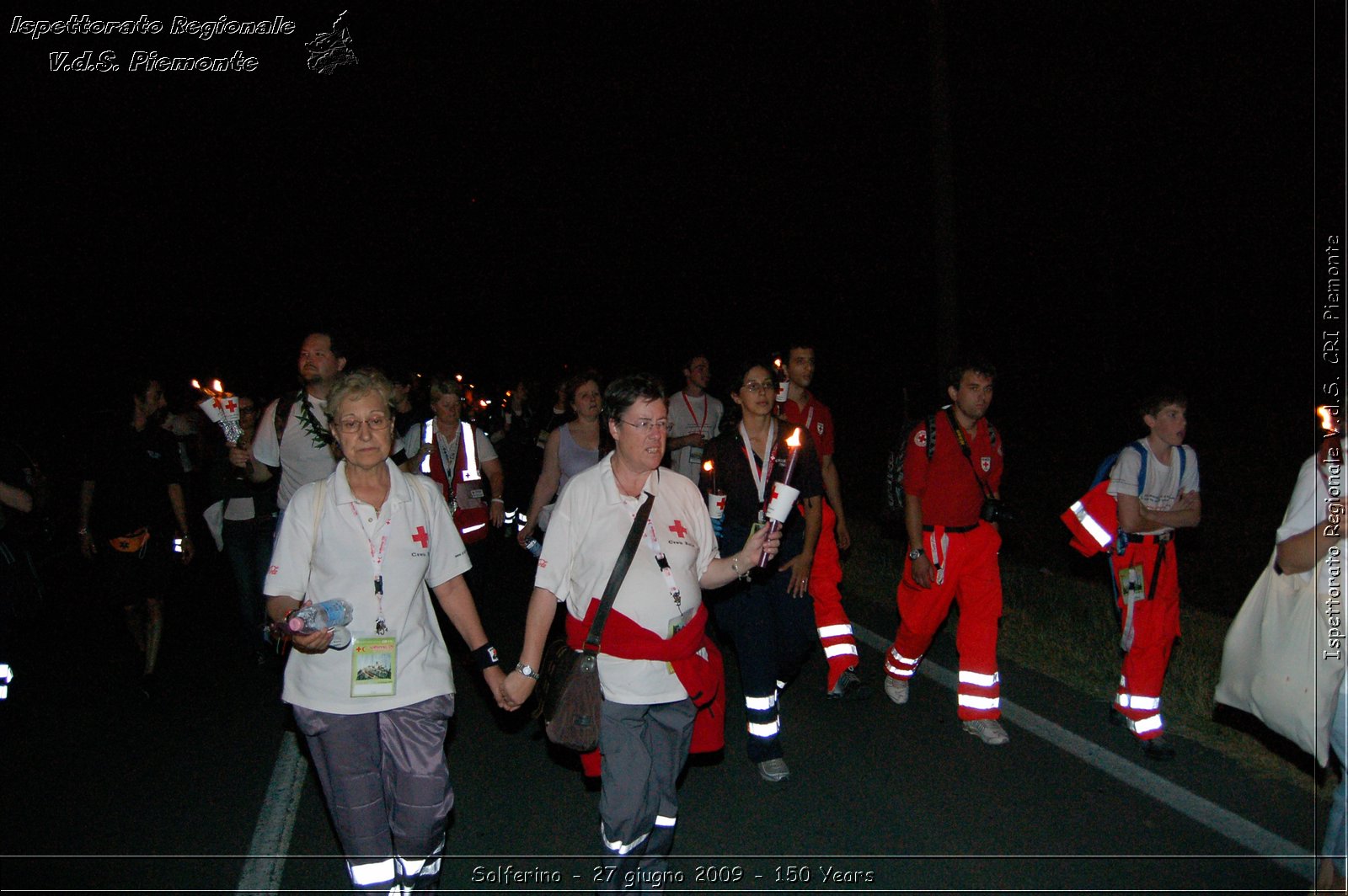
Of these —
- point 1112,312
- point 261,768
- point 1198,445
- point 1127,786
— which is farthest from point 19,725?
point 1112,312

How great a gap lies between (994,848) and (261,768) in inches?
161

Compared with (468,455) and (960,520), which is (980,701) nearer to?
(960,520)

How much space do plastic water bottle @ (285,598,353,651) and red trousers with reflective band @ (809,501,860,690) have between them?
3.97m

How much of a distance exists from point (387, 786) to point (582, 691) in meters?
0.79

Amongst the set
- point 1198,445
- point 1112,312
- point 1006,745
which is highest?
point 1112,312

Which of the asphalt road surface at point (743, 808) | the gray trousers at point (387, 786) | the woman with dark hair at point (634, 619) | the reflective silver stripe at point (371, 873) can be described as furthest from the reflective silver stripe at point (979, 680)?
the reflective silver stripe at point (371, 873)

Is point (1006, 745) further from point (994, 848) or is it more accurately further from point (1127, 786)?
point (994, 848)

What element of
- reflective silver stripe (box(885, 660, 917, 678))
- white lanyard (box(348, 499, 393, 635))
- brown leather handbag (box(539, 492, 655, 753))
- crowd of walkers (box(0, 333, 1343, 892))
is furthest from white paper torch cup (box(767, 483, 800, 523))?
reflective silver stripe (box(885, 660, 917, 678))

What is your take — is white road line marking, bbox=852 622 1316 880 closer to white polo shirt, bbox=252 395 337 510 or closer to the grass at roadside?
the grass at roadside

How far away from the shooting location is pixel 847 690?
685cm

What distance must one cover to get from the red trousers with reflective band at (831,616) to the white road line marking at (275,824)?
3411 millimetres

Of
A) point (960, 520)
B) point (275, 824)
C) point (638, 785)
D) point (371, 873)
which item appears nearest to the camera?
point (371, 873)

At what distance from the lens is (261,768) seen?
19.4ft

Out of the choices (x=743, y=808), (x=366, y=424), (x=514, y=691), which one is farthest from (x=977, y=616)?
(x=366, y=424)
